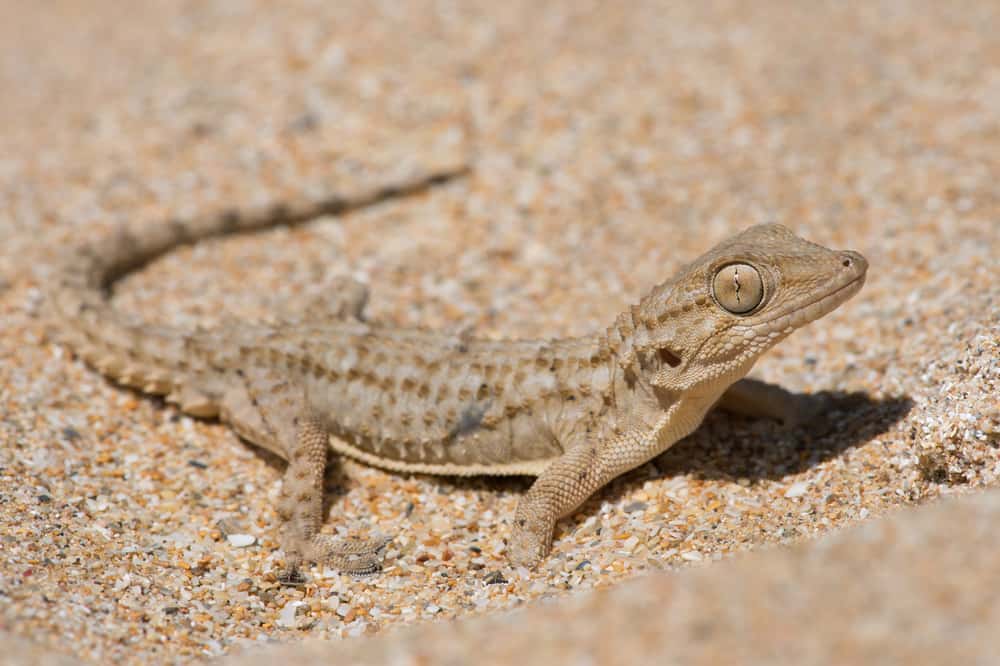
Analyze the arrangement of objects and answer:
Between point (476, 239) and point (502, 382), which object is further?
point (476, 239)

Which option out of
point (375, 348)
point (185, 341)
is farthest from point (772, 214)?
point (185, 341)

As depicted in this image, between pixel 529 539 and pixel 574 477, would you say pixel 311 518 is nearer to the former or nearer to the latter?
pixel 529 539

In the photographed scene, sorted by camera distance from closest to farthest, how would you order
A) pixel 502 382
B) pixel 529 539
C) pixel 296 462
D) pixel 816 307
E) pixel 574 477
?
pixel 816 307 < pixel 529 539 < pixel 574 477 < pixel 502 382 < pixel 296 462

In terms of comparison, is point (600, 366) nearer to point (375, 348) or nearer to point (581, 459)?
point (581, 459)

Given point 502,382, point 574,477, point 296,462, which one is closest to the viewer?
point 574,477

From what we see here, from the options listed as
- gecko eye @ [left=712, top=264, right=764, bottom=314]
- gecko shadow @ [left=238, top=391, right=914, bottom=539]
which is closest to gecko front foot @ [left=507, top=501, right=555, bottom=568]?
gecko shadow @ [left=238, top=391, right=914, bottom=539]

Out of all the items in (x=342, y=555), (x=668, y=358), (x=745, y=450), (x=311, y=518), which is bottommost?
(x=342, y=555)

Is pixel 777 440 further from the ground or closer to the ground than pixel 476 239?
closer to the ground

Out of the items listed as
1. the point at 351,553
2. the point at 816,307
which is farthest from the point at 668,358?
the point at 351,553
